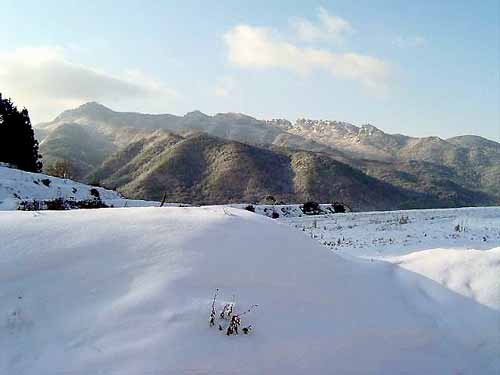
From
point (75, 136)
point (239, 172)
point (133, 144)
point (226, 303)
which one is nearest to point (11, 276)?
point (226, 303)

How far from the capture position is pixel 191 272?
4.04 meters

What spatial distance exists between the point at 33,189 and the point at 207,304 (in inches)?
712

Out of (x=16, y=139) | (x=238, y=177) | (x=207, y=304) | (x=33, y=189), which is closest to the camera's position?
(x=207, y=304)

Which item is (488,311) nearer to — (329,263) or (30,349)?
(329,263)

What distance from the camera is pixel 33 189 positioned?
1905cm

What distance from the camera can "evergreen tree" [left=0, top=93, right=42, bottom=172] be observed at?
37.1 meters

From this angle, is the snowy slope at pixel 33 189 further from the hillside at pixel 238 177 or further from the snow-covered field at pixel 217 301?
the hillside at pixel 238 177

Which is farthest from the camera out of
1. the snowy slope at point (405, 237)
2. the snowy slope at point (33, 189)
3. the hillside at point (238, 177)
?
the hillside at point (238, 177)

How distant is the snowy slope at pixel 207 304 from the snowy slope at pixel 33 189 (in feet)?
41.7

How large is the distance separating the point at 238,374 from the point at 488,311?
2982mm

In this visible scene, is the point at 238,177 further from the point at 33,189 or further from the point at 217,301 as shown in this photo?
the point at 217,301

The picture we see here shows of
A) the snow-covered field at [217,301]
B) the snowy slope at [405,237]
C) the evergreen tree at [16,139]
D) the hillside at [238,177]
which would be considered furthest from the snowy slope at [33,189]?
the hillside at [238,177]

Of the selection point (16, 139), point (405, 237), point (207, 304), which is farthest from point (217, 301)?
point (16, 139)

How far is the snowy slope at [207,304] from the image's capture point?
127 inches
